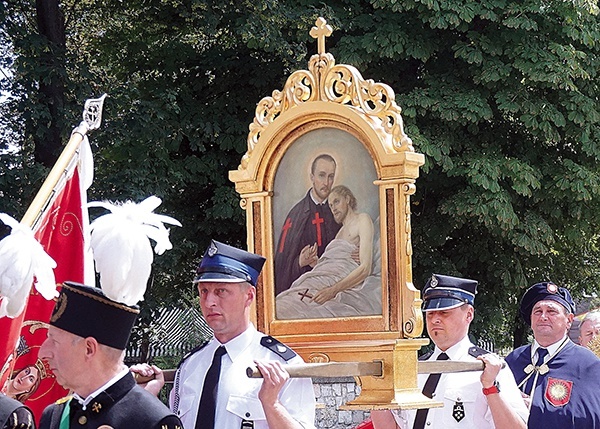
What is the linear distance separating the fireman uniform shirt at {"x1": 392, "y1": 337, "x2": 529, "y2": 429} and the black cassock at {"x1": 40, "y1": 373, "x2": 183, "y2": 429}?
2372mm

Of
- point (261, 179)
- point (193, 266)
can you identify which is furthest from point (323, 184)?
point (193, 266)

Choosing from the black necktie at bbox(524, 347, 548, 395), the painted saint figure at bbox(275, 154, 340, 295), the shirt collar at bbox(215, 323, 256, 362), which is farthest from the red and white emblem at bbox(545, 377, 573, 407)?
the shirt collar at bbox(215, 323, 256, 362)

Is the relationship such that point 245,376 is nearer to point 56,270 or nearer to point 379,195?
point 379,195

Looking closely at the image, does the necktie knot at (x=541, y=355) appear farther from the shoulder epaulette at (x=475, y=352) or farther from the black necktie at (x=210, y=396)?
the black necktie at (x=210, y=396)

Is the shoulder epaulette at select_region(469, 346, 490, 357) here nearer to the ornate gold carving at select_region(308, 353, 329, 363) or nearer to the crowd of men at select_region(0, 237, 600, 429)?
the crowd of men at select_region(0, 237, 600, 429)

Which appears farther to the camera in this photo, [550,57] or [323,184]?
[550,57]

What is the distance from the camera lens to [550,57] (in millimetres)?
13516

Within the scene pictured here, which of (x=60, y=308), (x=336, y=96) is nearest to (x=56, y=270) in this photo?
(x=336, y=96)

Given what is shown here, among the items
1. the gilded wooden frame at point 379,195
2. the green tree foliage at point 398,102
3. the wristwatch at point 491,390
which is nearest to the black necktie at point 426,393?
the wristwatch at point 491,390

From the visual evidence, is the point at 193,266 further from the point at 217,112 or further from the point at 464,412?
the point at 464,412

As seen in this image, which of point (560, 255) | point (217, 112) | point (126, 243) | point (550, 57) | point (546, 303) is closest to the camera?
point (126, 243)

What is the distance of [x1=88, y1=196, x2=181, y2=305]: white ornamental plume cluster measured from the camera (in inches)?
138

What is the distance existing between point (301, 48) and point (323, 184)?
8680 millimetres

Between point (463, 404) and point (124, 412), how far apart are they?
2.59 m
